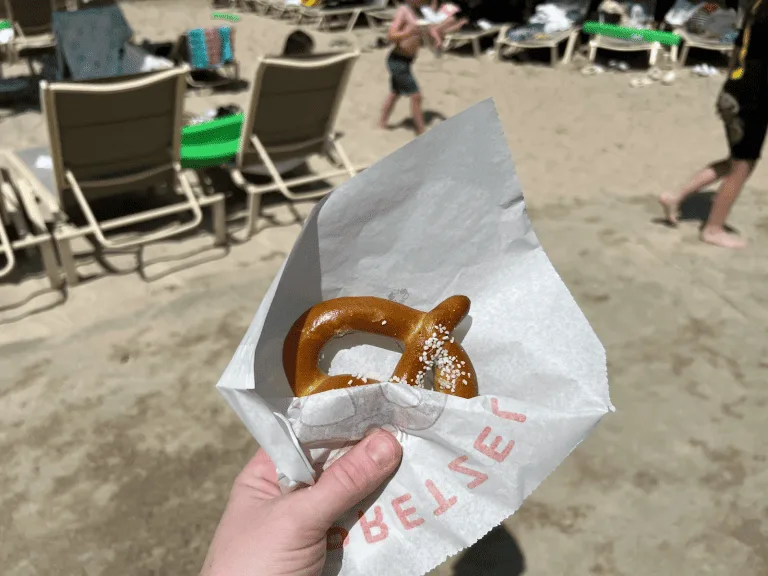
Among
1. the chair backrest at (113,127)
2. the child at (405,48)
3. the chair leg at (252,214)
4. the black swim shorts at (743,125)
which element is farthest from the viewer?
the child at (405,48)

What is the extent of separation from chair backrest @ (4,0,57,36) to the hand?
7935 mm

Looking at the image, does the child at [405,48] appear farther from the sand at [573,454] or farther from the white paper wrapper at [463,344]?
the white paper wrapper at [463,344]

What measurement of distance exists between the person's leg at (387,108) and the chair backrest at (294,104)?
1572 millimetres

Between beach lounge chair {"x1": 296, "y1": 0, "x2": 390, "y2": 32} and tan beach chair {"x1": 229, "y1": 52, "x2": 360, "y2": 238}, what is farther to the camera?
beach lounge chair {"x1": 296, "y1": 0, "x2": 390, "y2": 32}

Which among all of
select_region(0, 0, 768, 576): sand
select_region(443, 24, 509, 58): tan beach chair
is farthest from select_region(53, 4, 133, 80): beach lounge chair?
select_region(443, 24, 509, 58): tan beach chair

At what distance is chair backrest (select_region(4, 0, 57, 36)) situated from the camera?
23.9 ft

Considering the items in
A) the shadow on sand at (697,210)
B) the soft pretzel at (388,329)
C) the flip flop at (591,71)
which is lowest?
the shadow on sand at (697,210)

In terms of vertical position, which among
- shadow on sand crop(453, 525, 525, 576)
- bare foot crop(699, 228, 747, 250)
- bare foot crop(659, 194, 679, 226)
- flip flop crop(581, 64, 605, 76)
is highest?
flip flop crop(581, 64, 605, 76)

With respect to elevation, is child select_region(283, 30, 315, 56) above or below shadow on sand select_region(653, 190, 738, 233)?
above

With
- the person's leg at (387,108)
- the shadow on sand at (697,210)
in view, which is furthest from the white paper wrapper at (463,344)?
the person's leg at (387,108)

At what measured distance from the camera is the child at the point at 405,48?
5.55 m

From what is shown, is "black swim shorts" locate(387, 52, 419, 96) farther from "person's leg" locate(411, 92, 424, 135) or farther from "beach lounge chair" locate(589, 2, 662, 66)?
"beach lounge chair" locate(589, 2, 662, 66)

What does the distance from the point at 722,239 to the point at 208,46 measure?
561cm

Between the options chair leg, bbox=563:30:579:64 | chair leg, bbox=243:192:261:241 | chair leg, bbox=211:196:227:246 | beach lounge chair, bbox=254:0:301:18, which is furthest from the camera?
beach lounge chair, bbox=254:0:301:18
